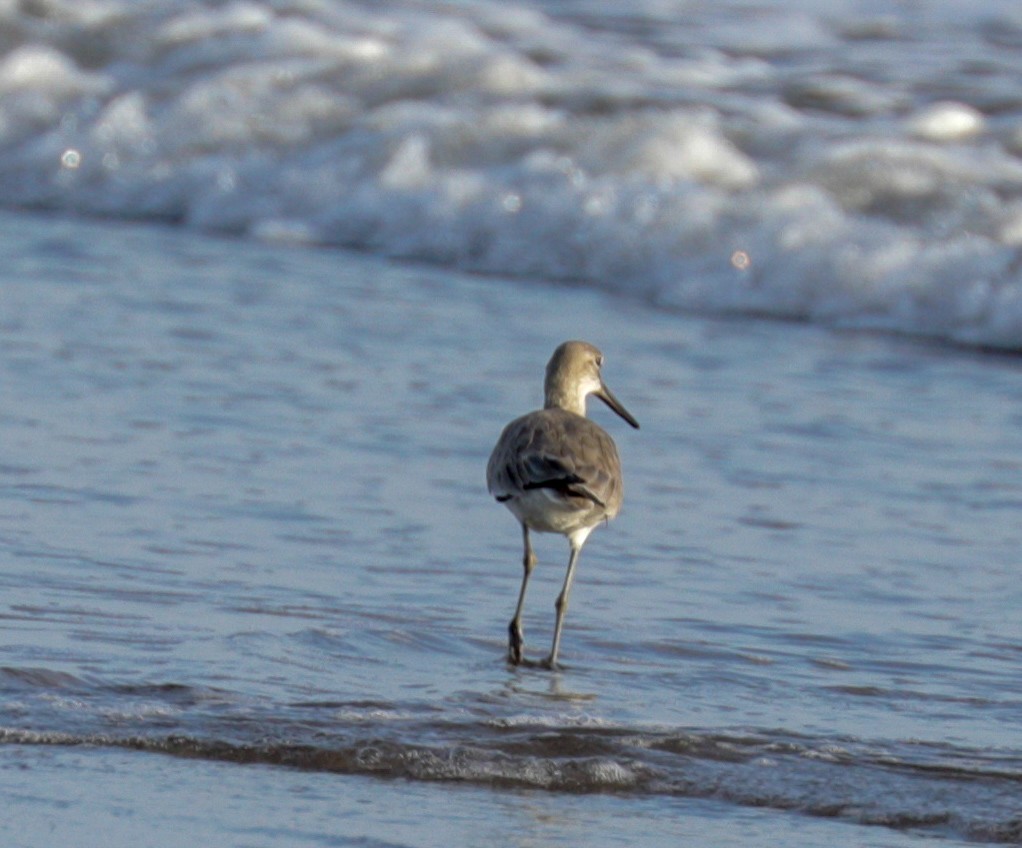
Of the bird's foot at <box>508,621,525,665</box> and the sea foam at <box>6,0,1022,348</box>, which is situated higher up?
the sea foam at <box>6,0,1022,348</box>

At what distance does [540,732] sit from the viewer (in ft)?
14.8

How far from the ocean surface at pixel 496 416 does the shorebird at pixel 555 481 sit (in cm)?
17

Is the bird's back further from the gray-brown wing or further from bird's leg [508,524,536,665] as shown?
bird's leg [508,524,536,665]

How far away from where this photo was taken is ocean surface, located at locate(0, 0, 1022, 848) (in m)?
4.30

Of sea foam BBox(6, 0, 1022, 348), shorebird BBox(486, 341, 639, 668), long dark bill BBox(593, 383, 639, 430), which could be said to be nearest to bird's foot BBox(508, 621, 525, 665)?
shorebird BBox(486, 341, 639, 668)

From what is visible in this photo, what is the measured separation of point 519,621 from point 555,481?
353 millimetres

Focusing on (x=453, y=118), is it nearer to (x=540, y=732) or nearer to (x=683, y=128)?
(x=683, y=128)

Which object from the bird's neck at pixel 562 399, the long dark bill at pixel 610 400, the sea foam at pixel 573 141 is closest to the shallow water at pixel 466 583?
the long dark bill at pixel 610 400

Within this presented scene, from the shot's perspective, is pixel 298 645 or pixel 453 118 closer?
pixel 298 645

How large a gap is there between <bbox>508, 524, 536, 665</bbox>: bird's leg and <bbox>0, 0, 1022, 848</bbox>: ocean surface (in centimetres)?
6

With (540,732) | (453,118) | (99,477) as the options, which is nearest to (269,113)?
(453,118)

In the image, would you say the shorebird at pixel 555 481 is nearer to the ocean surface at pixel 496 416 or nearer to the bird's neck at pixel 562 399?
the ocean surface at pixel 496 416

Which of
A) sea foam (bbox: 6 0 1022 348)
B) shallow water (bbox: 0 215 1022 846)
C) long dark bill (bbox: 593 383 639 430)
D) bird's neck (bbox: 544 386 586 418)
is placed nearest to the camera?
shallow water (bbox: 0 215 1022 846)

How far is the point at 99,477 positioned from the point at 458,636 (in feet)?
5.42
